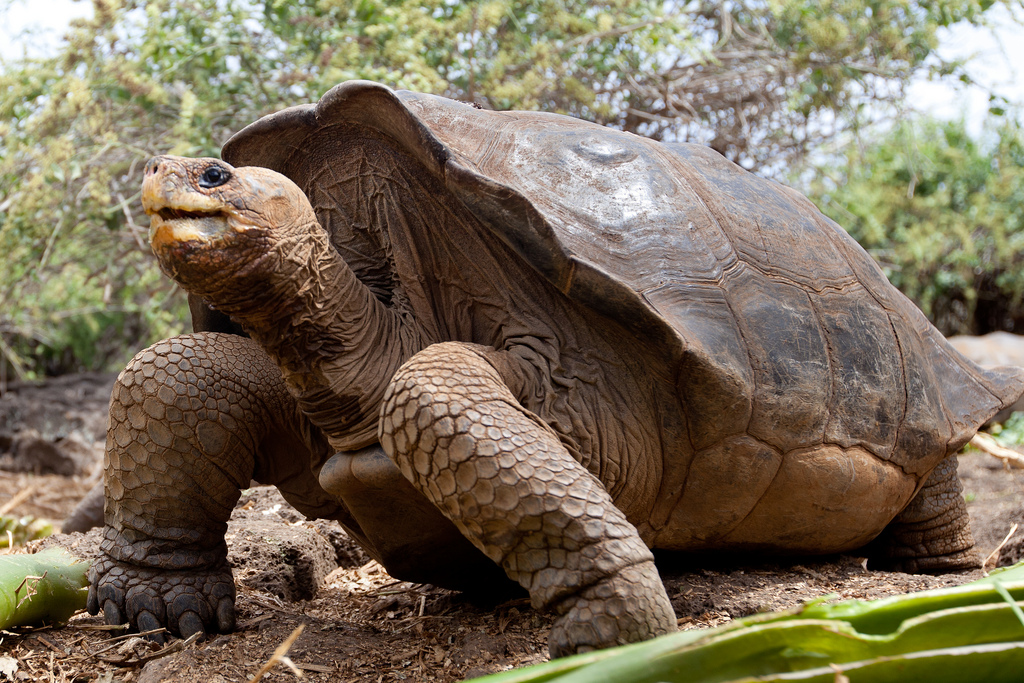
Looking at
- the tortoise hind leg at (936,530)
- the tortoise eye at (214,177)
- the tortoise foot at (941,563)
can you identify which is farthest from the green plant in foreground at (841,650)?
the tortoise foot at (941,563)

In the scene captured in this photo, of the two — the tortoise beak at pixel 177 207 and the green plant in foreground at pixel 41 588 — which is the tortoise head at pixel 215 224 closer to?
the tortoise beak at pixel 177 207

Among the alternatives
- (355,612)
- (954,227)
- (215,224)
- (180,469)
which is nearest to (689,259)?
(215,224)

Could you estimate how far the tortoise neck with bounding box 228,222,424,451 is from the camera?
2.19 meters

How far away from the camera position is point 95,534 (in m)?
3.46

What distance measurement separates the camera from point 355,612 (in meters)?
2.97

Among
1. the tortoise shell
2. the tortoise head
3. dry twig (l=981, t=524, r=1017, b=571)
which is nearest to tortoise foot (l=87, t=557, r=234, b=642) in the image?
the tortoise head

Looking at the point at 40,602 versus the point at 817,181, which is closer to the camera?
the point at 40,602

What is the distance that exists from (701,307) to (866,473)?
0.87 m

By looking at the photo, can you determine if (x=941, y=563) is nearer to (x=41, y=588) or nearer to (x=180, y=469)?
(x=180, y=469)

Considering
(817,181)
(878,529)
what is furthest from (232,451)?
(817,181)

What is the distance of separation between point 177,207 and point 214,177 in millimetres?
129

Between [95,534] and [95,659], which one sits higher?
[95,659]

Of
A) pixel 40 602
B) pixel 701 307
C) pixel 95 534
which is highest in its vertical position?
pixel 701 307

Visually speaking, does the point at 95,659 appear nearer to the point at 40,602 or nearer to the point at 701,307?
the point at 40,602
